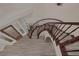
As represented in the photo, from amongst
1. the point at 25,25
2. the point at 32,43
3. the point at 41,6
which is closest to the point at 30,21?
the point at 25,25

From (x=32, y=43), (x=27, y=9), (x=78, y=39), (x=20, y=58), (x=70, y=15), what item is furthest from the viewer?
(x=70, y=15)

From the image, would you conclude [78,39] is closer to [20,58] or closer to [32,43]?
[20,58]

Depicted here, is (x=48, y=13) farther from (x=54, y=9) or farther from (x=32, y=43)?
(x=32, y=43)

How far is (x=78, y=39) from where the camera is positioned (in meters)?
1.29

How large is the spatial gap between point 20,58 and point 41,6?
5081 mm

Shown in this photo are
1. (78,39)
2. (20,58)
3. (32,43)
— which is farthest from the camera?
(32,43)

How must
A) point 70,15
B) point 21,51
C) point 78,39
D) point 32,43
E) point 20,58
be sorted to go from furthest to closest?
point 70,15, point 32,43, point 21,51, point 78,39, point 20,58

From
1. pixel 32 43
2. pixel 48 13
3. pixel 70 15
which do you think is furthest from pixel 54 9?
pixel 32 43

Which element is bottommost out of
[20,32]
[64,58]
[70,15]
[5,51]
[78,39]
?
[20,32]

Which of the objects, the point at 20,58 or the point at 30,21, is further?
the point at 30,21

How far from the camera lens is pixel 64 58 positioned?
65 centimetres

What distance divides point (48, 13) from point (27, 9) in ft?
3.30

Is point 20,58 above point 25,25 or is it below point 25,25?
above

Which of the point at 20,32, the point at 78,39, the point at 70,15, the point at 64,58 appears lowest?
the point at 20,32
